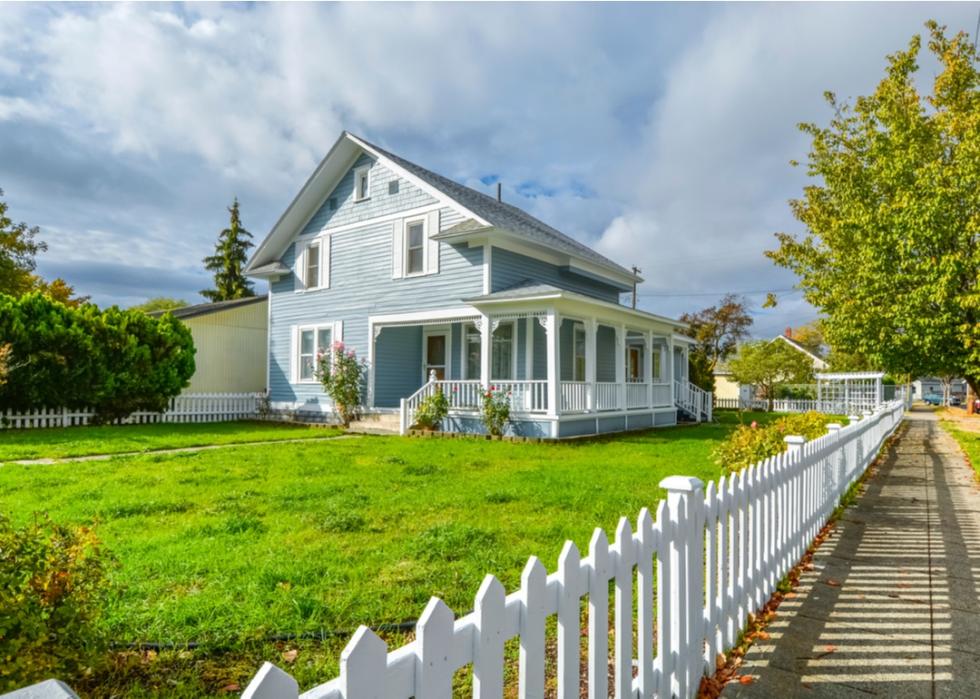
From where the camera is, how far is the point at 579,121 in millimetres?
12469

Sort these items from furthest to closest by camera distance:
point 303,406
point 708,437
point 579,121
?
point 303,406 < point 708,437 < point 579,121

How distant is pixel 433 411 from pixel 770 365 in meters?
21.1

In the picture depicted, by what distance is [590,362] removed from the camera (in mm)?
13500

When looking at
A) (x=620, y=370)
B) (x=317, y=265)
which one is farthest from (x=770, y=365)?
(x=317, y=265)

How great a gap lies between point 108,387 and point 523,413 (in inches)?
439

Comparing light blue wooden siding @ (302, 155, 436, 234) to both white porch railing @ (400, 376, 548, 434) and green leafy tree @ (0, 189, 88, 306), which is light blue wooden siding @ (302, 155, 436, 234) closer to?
white porch railing @ (400, 376, 548, 434)

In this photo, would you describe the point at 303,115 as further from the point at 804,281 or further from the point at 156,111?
the point at 804,281

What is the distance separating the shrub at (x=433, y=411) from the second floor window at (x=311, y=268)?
7079mm

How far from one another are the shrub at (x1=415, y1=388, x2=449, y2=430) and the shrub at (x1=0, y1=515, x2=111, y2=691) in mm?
11562

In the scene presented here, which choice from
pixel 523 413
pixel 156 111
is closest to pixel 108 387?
pixel 156 111

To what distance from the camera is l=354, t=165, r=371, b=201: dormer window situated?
671 inches

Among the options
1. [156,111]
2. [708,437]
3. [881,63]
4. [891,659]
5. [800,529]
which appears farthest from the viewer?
[881,63]

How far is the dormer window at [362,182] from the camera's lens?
17.0m

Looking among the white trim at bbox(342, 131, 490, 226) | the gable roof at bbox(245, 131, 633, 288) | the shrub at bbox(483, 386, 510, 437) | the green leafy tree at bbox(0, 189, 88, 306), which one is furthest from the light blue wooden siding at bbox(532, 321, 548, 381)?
the green leafy tree at bbox(0, 189, 88, 306)
